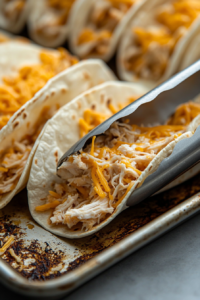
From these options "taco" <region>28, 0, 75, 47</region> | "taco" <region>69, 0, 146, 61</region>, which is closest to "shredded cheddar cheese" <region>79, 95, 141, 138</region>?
"taco" <region>69, 0, 146, 61</region>

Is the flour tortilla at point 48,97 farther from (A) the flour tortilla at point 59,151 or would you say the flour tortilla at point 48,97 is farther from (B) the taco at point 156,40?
(B) the taco at point 156,40

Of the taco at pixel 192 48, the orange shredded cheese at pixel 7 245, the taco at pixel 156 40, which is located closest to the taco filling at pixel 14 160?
the orange shredded cheese at pixel 7 245

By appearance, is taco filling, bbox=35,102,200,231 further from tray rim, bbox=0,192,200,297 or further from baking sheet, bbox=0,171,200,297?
tray rim, bbox=0,192,200,297

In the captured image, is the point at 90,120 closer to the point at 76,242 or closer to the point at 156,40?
the point at 76,242

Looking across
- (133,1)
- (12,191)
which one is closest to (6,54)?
(12,191)

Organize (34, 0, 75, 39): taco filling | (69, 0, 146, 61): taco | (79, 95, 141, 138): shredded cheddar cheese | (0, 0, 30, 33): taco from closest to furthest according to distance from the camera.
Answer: (79, 95, 141, 138): shredded cheddar cheese → (69, 0, 146, 61): taco → (34, 0, 75, 39): taco filling → (0, 0, 30, 33): taco

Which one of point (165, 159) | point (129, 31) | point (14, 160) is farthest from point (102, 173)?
point (129, 31)
